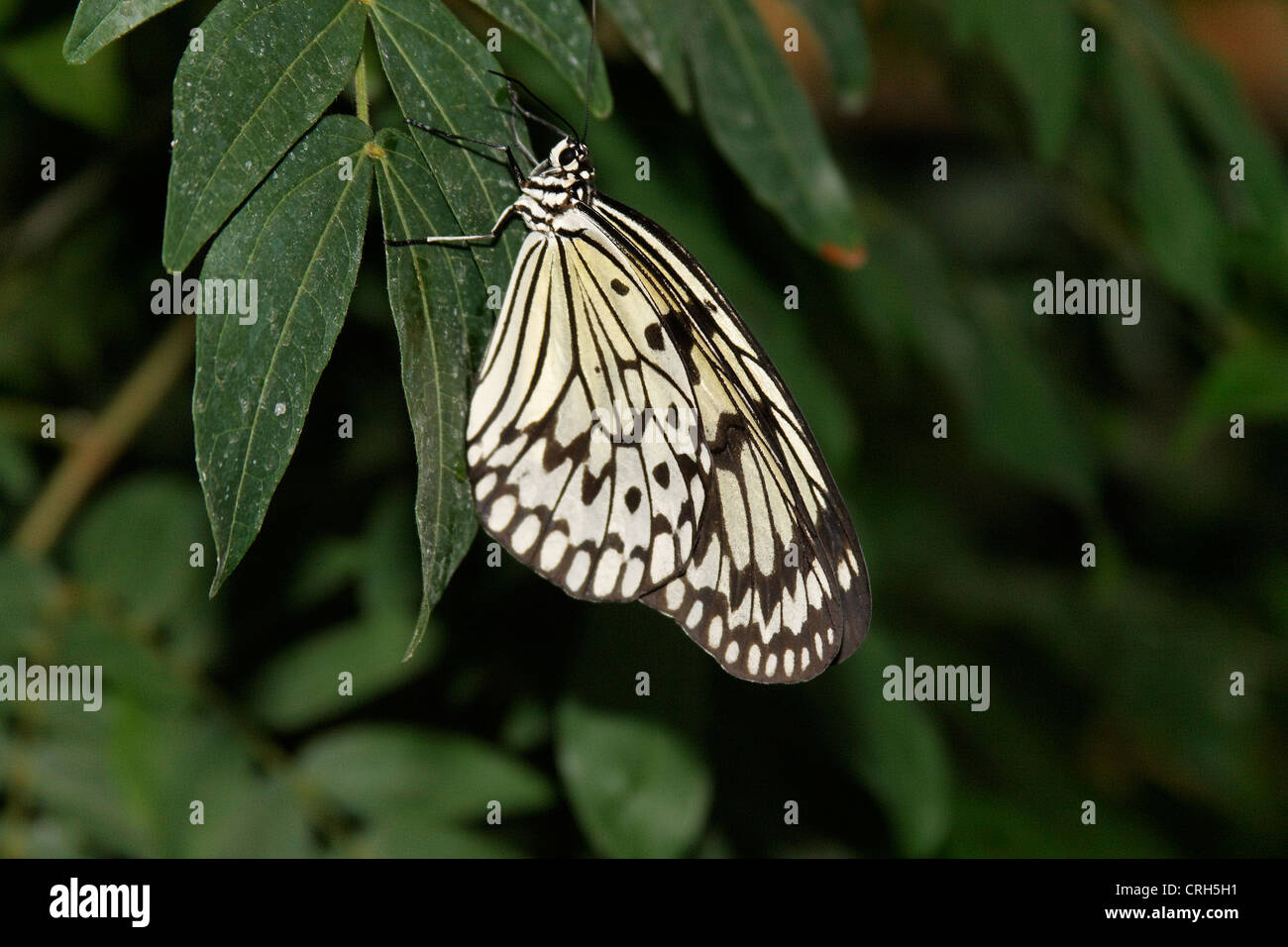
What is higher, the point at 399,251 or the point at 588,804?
the point at 399,251

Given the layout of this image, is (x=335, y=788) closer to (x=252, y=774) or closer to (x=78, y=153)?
(x=252, y=774)

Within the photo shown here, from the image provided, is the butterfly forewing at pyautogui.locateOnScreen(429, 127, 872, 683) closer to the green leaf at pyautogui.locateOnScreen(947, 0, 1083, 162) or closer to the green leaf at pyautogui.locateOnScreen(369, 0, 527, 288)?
the green leaf at pyautogui.locateOnScreen(369, 0, 527, 288)

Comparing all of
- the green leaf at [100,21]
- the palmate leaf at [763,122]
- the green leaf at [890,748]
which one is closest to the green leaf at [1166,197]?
the palmate leaf at [763,122]

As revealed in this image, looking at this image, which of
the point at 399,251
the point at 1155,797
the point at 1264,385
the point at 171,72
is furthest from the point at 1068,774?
the point at 171,72

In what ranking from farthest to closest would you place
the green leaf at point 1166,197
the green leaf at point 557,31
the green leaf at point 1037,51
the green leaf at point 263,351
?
1. the green leaf at point 1166,197
2. the green leaf at point 1037,51
3. the green leaf at point 557,31
4. the green leaf at point 263,351

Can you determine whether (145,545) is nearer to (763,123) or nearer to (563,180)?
(563,180)

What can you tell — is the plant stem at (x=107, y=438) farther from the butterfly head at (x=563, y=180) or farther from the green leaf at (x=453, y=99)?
the green leaf at (x=453, y=99)
